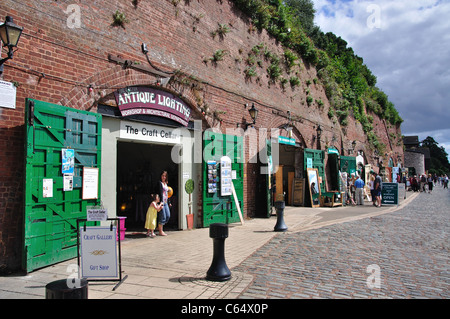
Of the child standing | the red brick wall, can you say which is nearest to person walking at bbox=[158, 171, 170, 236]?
the child standing

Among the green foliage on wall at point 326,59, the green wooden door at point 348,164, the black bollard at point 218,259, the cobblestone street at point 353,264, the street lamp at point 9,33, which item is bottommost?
the cobblestone street at point 353,264

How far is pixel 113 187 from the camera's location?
778 centimetres

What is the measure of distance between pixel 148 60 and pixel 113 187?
10.7 feet

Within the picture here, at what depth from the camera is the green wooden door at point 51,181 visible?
564cm

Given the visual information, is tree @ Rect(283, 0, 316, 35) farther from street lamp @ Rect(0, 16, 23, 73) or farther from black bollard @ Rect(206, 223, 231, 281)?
black bollard @ Rect(206, 223, 231, 281)

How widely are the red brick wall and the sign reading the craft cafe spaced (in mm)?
226

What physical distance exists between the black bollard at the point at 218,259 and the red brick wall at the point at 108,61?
3304mm

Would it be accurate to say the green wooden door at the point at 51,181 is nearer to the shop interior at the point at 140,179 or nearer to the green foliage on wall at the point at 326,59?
the shop interior at the point at 140,179

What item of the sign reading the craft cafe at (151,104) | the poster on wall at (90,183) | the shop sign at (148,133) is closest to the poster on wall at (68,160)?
the poster on wall at (90,183)

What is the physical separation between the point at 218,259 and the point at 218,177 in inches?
221

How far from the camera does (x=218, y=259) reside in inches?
203

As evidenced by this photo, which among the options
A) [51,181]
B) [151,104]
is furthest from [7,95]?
[151,104]

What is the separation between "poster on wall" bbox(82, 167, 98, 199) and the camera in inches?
261

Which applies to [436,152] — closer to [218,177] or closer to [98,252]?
[218,177]
